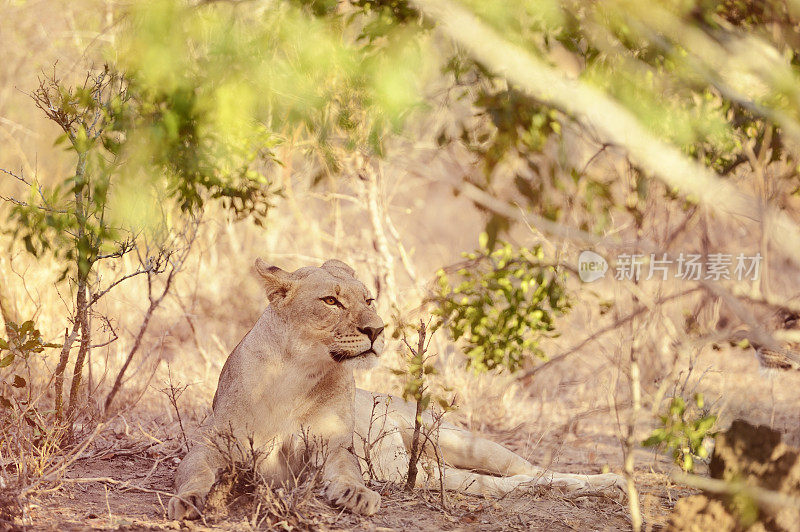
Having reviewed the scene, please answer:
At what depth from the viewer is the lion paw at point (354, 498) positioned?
3.45 meters

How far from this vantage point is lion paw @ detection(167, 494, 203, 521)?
3277 mm

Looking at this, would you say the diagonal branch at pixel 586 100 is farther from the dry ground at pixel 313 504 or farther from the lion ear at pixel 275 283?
the lion ear at pixel 275 283

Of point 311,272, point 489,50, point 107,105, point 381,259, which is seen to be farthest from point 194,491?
point 381,259

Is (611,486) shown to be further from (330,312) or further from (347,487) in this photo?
(330,312)

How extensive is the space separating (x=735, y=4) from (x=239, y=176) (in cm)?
298

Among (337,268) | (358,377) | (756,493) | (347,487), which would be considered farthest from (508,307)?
(358,377)

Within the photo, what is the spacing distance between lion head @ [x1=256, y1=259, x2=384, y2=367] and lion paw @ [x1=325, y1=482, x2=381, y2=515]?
1.59ft

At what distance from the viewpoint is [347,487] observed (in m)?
3.49

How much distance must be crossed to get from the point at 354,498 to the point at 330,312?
0.74 m

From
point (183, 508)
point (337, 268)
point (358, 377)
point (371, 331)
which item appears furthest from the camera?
point (358, 377)

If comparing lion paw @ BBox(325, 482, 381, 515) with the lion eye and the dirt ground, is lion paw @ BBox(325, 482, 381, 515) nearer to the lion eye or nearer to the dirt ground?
the dirt ground

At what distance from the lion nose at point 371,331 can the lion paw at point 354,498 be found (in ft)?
1.91

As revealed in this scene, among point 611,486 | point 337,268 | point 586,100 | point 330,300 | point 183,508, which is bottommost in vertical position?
point 183,508

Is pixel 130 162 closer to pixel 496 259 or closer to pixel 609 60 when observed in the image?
pixel 496 259
